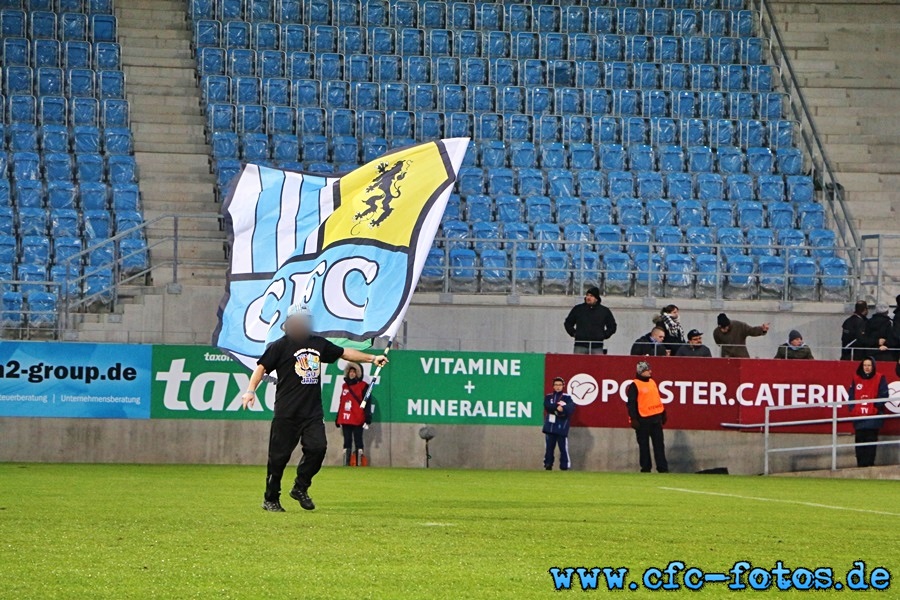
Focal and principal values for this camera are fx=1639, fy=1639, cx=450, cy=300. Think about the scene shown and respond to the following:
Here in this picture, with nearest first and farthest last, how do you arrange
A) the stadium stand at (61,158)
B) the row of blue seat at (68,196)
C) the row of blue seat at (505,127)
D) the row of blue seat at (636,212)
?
1. the stadium stand at (61,158)
2. the row of blue seat at (68,196)
3. the row of blue seat at (636,212)
4. the row of blue seat at (505,127)

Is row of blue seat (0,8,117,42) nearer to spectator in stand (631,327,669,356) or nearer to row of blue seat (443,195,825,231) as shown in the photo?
row of blue seat (443,195,825,231)

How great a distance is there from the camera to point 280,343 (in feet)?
43.5

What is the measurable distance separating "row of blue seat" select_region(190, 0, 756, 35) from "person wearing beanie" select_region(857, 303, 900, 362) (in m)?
11.8

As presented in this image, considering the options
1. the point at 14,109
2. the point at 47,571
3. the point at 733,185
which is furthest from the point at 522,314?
the point at 47,571

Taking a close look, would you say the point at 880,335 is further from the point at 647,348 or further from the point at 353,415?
the point at 353,415

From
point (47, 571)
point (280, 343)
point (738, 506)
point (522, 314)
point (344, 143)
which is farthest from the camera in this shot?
point (344, 143)

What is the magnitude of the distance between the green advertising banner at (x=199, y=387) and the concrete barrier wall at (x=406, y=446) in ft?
0.58

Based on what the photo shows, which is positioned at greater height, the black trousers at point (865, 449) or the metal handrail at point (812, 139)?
the metal handrail at point (812, 139)

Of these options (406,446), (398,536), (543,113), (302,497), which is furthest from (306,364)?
(543,113)

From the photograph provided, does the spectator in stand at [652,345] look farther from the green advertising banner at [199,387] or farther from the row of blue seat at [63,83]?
the row of blue seat at [63,83]

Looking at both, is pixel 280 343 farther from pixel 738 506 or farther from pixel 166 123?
pixel 166 123

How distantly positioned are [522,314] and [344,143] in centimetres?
583

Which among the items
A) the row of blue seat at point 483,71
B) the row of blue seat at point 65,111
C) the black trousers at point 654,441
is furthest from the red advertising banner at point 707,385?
the row of blue seat at point 65,111

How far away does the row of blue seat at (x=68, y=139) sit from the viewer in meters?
30.4
